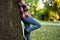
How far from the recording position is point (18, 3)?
15.8 ft

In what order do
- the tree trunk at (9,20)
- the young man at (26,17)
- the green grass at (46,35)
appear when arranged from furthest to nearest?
1. the green grass at (46,35)
2. the young man at (26,17)
3. the tree trunk at (9,20)

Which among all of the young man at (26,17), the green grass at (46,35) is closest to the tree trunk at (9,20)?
the young man at (26,17)

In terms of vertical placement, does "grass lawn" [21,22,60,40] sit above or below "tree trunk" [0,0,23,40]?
below

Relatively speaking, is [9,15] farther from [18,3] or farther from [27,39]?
[27,39]

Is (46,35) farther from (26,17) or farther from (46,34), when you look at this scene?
(26,17)

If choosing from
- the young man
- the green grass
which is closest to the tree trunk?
the young man

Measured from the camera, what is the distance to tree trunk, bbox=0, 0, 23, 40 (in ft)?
14.9

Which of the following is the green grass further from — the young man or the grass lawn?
the young man

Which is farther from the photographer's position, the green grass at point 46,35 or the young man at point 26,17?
the green grass at point 46,35

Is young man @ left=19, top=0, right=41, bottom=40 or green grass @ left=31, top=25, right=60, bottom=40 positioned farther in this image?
green grass @ left=31, top=25, right=60, bottom=40

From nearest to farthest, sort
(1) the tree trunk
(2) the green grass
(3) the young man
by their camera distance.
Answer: (1) the tree trunk, (3) the young man, (2) the green grass

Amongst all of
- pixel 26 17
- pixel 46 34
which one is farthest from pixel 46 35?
pixel 26 17

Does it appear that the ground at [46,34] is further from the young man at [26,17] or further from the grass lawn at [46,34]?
the young man at [26,17]

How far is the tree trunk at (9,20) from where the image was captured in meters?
4.55
